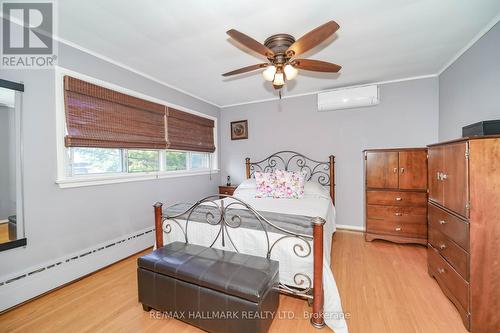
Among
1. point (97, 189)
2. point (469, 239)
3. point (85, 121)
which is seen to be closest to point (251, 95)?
point (85, 121)

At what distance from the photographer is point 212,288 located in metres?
1.33

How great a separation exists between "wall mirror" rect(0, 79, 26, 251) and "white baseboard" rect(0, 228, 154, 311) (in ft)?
0.97

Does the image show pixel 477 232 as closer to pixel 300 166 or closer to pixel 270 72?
pixel 270 72

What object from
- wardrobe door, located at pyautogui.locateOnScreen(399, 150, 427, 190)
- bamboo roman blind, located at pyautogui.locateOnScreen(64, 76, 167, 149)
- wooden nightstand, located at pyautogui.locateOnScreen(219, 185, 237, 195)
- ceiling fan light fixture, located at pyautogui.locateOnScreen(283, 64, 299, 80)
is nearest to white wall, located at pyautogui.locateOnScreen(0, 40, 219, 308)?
bamboo roman blind, located at pyautogui.locateOnScreen(64, 76, 167, 149)

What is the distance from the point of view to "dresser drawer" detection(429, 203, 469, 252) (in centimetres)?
146

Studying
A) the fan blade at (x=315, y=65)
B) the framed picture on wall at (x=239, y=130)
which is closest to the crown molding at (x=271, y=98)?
the framed picture on wall at (x=239, y=130)

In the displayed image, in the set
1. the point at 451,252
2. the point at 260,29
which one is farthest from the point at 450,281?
the point at 260,29

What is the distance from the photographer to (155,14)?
1.66 meters

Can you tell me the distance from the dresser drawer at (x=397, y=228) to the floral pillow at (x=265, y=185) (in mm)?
1470

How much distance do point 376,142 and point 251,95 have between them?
223 cm

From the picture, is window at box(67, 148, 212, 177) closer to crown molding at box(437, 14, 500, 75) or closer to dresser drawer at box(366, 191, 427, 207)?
dresser drawer at box(366, 191, 427, 207)

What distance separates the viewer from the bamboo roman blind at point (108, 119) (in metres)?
2.05

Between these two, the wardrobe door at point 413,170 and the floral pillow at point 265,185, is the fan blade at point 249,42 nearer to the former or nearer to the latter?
the floral pillow at point 265,185

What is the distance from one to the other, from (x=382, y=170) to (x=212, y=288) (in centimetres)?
272
